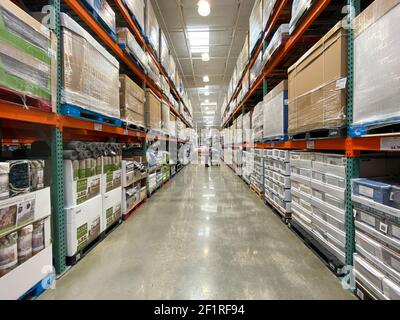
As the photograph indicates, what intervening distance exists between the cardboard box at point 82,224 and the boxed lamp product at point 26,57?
1.01 metres

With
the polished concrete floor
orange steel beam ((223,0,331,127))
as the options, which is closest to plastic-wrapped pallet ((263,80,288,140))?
orange steel beam ((223,0,331,127))

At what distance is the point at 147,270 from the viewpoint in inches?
83.0

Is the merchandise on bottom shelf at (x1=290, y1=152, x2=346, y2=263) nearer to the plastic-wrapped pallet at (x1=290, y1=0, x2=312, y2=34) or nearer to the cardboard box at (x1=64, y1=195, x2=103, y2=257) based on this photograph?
the plastic-wrapped pallet at (x1=290, y1=0, x2=312, y2=34)

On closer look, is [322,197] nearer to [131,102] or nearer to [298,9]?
[298,9]

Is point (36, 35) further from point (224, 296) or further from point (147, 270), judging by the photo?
point (224, 296)

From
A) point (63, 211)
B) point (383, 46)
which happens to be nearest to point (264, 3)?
point (383, 46)

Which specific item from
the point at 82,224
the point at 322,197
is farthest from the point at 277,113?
the point at 82,224

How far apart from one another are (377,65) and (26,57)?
2.40 meters

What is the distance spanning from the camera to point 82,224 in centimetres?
232

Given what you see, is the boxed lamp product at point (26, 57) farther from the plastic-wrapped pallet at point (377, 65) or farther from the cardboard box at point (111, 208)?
the plastic-wrapped pallet at point (377, 65)

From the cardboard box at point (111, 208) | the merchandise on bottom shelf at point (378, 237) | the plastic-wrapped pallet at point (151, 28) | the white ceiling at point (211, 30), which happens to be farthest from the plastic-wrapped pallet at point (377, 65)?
the white ceiling at point (211, 30)

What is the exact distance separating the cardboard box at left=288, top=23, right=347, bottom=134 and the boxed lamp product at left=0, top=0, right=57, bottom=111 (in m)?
2.40

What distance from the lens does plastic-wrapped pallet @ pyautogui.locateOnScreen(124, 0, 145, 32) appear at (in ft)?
11.2

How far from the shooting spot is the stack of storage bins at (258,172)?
15.8ft
